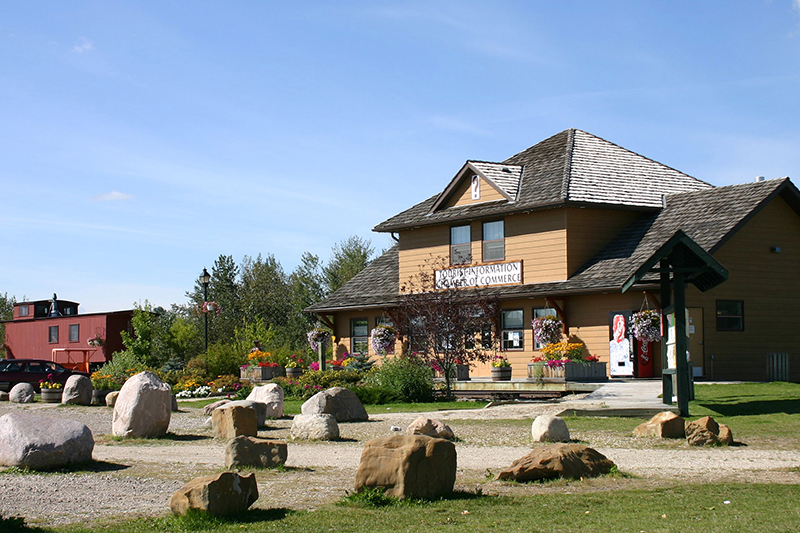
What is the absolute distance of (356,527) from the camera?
25.3 ft

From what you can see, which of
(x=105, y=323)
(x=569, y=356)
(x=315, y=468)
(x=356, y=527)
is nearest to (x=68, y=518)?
(x=356, y=527)

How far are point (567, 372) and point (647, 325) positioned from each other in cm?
278

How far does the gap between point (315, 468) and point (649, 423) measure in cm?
626

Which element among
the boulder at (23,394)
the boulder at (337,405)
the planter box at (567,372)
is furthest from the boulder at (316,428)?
the boulder at (23,394)

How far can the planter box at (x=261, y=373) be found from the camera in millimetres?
34062

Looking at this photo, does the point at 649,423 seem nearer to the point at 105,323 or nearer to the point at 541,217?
the point at 541,217

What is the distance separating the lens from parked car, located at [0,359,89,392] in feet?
113

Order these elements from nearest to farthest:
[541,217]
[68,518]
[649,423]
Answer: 1. [68,518]
2. [649,423]
3. [541,217]

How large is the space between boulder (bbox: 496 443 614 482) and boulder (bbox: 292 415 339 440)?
232 inches

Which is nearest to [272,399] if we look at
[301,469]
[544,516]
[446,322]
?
[446,322]

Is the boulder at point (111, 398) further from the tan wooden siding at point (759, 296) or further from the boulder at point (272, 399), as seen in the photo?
the tan wooden siding at point (759, 296)

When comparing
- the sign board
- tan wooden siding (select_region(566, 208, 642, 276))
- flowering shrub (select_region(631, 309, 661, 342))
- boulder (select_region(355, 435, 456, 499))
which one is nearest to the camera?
boulder (select_region(355, 435, 456, 499))

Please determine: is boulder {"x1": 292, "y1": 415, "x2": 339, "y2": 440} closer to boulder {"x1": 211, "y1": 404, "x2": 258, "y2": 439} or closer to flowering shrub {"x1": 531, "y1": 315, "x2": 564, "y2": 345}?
boulder {"x1": 211, "y1": 404, "x2": 258, "y2": 439}

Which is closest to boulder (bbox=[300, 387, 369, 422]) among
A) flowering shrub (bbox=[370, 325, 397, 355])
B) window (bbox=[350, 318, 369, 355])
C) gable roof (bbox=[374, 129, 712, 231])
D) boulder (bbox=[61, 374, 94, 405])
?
boulder (bbox=[61, 374, 94, 405])
